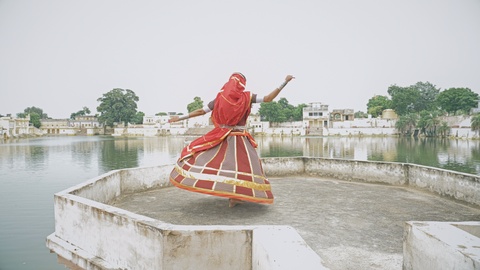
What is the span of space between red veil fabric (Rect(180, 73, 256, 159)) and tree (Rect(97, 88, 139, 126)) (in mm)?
99403

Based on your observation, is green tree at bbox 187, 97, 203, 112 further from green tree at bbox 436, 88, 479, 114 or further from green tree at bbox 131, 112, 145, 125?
green tree at bbox 436, 88, 479, 114

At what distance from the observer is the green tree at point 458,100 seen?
7138 centimetres

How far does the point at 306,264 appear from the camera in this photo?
7.28ft

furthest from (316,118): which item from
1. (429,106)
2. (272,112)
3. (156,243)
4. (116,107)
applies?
(156,243)

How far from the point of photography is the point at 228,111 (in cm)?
574

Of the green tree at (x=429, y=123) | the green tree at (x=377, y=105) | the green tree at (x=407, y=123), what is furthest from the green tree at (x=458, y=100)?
the green tree at (x=377, y=105)

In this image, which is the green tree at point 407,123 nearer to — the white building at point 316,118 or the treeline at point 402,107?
the treeline at point 402,107

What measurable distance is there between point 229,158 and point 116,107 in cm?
10081

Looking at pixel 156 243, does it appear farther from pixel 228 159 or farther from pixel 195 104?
pixel 195 104

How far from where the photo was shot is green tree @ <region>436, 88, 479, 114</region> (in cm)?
7138

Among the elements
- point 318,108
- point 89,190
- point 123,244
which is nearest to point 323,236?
point 123,244

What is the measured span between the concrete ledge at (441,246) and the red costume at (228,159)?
8.24 feet

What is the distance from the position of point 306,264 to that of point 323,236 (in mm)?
2355

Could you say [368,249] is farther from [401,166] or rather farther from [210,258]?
[401,166]
